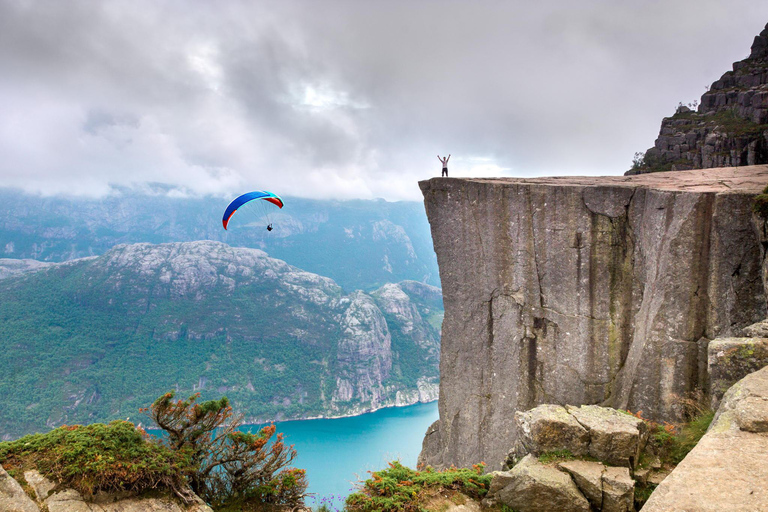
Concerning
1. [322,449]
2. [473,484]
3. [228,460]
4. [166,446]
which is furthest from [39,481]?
[322,449]

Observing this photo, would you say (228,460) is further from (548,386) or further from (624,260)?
(624,260)

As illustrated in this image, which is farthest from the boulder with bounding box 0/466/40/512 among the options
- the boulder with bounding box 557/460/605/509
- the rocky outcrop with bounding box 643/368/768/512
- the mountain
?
the mountain

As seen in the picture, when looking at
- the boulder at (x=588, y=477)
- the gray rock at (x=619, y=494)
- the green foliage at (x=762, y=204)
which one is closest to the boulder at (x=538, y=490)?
the boulder at (x=588, y=477)

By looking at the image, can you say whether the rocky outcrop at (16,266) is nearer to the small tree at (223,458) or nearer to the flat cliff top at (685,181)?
the small tree at (223,458)

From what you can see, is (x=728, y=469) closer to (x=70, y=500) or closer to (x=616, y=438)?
(x=616, y=438)

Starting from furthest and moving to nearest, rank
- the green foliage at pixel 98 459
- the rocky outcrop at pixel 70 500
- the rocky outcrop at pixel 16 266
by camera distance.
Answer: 1. the rocky outcrop at pixel 16 266
2. the green foliage at pixel 98 459
3. the rocky outcrop at pixel 70 500
